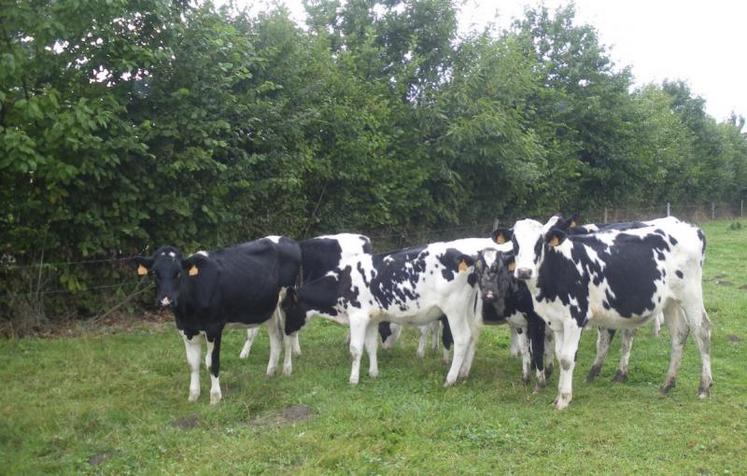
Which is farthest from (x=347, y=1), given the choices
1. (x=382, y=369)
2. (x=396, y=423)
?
(x=396, y=423)

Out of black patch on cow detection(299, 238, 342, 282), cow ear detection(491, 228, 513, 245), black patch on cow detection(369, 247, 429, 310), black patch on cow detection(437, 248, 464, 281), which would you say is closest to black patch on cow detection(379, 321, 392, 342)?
black patch on cow detection(299, 238, 342, 282)

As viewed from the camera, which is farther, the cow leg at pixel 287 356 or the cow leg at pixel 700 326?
the cow leg at pixel 287 356

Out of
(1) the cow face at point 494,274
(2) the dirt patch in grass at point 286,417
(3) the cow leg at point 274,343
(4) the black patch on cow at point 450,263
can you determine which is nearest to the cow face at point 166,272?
(2) the dirt patch in grass at point 286,417

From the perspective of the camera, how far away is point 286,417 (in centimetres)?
775

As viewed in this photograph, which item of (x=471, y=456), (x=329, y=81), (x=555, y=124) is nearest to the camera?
(x=471, y=456)

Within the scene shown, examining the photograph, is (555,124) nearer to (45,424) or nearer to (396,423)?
(396,423)

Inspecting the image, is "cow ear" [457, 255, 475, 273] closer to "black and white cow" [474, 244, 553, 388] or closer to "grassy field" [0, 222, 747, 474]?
"black and white cow" [474, 244, 553, 388]

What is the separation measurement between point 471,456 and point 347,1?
1451cm

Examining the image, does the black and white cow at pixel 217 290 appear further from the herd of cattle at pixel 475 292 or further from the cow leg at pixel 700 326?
the cow leg at pixel 700 326

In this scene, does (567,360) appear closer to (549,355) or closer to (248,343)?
(549,355)

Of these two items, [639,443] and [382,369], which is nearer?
[639,443]

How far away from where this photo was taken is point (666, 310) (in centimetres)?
888

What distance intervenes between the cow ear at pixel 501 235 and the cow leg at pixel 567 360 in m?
1.22

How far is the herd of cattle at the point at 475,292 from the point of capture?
8086 millimetres
